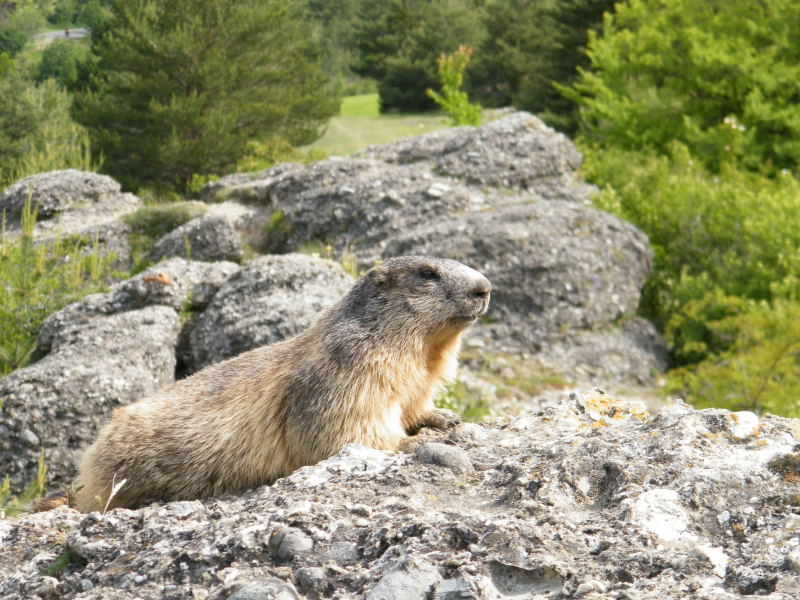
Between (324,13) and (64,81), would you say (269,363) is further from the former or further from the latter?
(324,13)

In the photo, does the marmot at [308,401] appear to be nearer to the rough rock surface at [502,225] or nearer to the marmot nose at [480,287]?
the marmot nose at [480,287]

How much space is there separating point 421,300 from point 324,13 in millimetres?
110618

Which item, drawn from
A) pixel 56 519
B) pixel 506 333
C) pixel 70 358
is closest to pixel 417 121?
pixel 506 333

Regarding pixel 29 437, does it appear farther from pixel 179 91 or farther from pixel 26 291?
pixel 179 91

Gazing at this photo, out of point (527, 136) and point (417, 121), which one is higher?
point (527, 136)

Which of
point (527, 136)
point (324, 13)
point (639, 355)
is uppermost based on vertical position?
point (527, 136)

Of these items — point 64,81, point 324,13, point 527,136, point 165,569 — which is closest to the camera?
point 165,569

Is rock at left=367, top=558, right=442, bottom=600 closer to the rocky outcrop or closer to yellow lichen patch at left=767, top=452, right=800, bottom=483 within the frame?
yellow lichen patch at left=767, top=452, right=800, bottom=483

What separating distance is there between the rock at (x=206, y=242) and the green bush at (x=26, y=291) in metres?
1.73

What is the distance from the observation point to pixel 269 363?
523 cm

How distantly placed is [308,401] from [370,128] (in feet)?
167

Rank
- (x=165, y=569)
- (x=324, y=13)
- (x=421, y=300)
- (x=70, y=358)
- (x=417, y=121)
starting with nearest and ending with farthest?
(x=165, y=569), (x=421, y=300), (x=70, y=358), (x=417, y=121), (x=324, y=13)

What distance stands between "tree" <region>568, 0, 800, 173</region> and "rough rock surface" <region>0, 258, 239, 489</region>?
15.6 meters

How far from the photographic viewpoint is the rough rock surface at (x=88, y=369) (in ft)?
25.6
